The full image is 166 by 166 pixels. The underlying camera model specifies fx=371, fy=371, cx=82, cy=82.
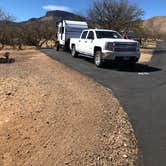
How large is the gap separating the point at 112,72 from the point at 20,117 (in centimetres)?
830

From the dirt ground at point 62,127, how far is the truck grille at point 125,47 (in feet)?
19.7

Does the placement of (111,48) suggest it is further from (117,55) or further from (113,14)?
(113,14)

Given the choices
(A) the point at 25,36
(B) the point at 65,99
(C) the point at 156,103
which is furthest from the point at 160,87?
(A) the point at 25,36

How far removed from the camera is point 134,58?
17172mm

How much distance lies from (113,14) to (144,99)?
2765 centimetres

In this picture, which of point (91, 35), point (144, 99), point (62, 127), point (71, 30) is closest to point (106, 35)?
point (91, 35)

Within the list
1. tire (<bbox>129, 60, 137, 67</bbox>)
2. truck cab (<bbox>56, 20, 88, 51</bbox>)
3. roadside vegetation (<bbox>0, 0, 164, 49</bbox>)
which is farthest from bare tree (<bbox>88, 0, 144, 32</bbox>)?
tire (<bbox>129, 60, 137, 67</bbox>)

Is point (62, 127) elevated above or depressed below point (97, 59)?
below

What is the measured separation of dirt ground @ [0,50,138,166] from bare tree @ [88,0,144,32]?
2615 cm

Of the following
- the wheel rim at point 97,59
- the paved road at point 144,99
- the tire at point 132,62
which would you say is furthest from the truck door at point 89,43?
the tire at point 132,62

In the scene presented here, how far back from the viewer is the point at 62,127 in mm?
7059

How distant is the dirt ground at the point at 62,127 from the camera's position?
573cm

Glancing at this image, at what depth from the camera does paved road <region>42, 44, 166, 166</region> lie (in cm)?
615

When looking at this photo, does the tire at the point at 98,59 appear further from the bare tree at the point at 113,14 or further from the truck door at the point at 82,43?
the bare tree at the point at 113,14
